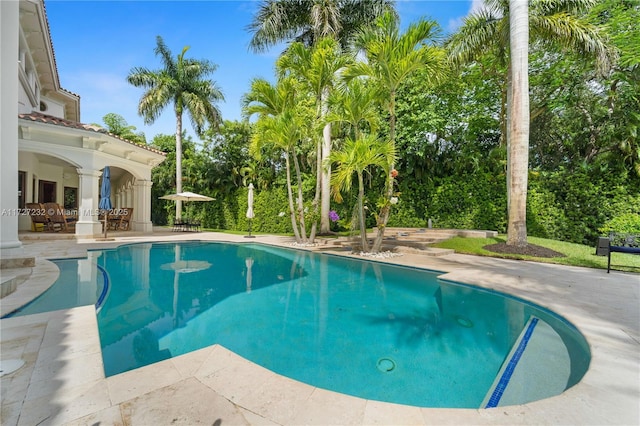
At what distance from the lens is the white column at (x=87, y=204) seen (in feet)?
43.6

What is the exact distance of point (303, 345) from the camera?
3.90 m

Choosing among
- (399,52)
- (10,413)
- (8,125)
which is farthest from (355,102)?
(10,413)

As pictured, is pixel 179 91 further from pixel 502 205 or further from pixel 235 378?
pixel 235 378

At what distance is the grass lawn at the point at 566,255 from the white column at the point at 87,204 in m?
15.9

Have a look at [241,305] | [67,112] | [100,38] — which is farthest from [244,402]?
[67,112]

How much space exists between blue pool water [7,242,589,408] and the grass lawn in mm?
3793

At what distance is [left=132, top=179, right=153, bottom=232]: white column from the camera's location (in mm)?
17469

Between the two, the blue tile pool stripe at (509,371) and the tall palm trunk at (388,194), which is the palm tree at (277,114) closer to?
the tall palm trunk at (388,194)

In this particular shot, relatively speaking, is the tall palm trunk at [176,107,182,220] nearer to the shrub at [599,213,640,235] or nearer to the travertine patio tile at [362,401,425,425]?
the travertine patio tile at [362,401,425,425]

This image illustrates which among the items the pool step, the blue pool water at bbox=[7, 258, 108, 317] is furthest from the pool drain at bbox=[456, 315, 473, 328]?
the blue pool water at bbox=[7, 258, 108, 317]

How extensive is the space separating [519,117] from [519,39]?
2.64 metres

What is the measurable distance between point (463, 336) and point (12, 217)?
9599 mm

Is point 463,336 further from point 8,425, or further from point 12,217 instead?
point 12,217

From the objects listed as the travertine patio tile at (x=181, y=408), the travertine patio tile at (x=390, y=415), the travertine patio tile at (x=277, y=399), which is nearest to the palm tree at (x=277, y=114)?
the travertine patio tile at (x=277, y=399)
